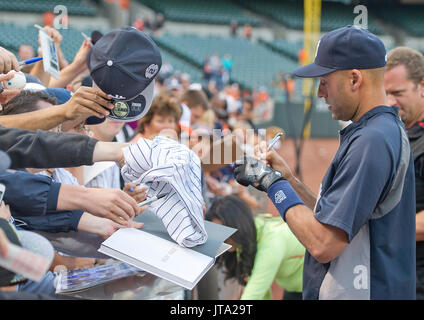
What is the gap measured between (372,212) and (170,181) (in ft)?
2.10

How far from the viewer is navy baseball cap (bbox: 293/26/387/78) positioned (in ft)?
5.09

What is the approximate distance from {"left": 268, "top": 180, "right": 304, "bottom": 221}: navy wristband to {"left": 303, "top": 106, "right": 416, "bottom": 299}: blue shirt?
0.28ft

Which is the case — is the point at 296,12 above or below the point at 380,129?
above

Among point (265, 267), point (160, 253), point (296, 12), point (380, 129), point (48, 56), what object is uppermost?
point (296, 12)

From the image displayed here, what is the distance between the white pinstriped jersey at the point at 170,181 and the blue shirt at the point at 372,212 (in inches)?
15.9

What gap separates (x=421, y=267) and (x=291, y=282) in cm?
85

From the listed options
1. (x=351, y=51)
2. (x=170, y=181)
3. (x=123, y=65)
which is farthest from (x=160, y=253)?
(x=351, y=51)

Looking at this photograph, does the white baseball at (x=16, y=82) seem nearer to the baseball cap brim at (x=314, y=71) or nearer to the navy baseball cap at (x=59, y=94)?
the navy baseball cap at (x=59, y=94)

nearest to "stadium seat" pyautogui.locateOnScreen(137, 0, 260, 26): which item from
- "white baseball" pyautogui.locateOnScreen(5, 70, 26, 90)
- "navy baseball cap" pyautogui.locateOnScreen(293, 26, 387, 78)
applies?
"white baseball" pyautogui.locateOnScreen(5, 70, 26, 90)

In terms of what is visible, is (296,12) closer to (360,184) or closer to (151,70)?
(151,70)

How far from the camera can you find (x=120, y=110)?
65.8 inches

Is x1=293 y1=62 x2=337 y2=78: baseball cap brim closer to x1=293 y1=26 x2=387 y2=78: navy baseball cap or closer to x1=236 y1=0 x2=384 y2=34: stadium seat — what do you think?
x1=293 y1=26 x2=387 y2=78: navy baseball cap
